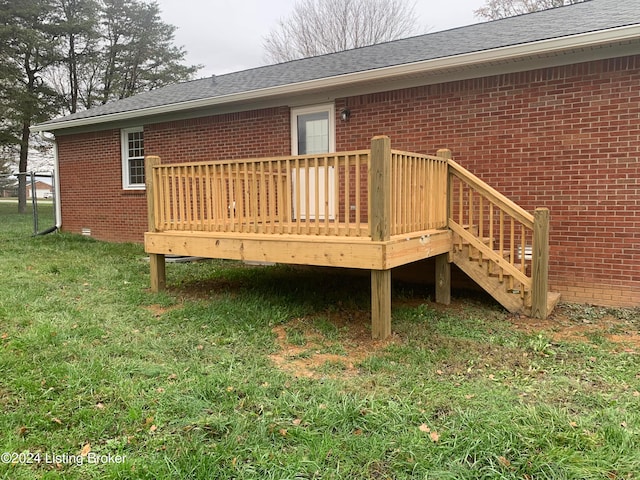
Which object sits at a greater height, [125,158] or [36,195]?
[125,158]

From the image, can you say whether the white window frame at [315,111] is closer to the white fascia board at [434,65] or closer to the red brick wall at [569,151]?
the white fascia board at [434,65]

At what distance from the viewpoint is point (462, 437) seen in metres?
2.58

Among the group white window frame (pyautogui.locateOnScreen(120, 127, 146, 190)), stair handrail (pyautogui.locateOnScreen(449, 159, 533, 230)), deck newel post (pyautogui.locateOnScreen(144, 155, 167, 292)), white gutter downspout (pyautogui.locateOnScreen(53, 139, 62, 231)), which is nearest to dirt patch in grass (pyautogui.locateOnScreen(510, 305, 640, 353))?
stair handrail (pyautogui.locateOnScreen(449, 159, 533, 230))

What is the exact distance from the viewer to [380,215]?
434cm

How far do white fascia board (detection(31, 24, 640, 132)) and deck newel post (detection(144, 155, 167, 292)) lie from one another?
238 centimetres

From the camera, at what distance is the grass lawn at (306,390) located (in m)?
2.39

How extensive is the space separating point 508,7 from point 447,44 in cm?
1635

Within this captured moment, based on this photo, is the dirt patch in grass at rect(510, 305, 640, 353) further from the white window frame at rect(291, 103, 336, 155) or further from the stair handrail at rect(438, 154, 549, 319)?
the white window frame at rect(291, 103, 336, 155)

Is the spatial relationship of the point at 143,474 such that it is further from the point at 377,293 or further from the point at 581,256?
the point at 581,256

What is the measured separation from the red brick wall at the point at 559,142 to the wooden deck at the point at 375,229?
562 mm

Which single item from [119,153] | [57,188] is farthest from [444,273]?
[57,188]

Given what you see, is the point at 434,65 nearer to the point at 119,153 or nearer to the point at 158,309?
the point at 158,309

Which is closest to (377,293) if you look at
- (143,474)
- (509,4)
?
(143,474)

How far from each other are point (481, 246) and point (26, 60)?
24.1 meters
